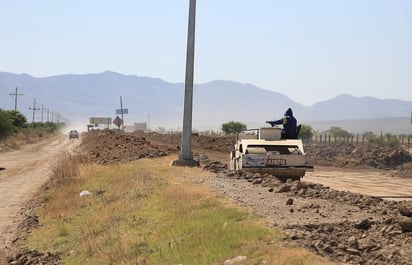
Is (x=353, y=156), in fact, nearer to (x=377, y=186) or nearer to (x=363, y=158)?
(x=363, y=158)

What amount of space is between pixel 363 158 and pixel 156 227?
125 feet

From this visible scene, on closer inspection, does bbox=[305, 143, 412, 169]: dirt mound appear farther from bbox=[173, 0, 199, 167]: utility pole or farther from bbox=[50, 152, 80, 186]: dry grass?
bbox=[173, 0, 199, 167]: utility pole

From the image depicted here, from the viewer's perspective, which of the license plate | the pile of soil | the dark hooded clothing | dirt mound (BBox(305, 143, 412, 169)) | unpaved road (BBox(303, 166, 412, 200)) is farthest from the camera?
dirt mound (BBox(305, 143, 412, 169))

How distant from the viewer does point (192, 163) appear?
2595 centimetres

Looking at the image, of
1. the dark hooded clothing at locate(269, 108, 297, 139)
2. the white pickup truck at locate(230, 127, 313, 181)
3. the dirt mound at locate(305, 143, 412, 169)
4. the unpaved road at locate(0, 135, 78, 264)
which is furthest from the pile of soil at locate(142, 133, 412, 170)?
the white pickup truck at locate(230, 127, 313, 181)

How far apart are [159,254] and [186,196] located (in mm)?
4786

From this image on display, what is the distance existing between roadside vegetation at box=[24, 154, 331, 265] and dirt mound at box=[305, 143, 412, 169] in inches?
1004

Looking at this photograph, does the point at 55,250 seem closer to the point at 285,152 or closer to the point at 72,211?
the point at 72,211

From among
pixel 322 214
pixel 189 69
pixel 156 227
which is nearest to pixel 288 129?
pixel 189 69

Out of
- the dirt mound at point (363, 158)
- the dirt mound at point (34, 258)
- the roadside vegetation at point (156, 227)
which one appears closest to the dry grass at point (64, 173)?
the roadside vegetation at point (156, 227)

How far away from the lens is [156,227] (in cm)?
1251

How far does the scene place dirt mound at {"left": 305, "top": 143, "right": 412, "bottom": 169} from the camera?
46.5 metres

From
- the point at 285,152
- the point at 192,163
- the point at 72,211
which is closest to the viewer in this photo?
the point at 72,211

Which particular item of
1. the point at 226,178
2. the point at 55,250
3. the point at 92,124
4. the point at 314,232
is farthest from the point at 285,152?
the point at 92,124
